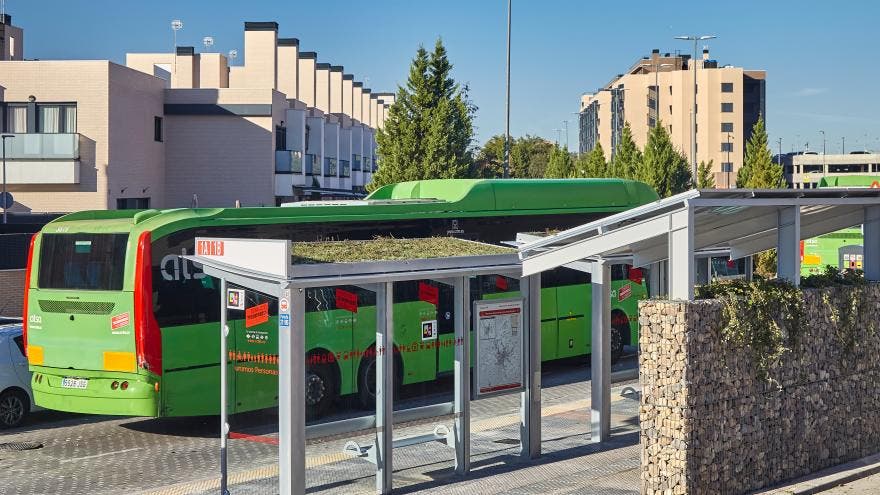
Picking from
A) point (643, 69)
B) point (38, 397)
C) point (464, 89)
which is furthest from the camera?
point (643, 69)

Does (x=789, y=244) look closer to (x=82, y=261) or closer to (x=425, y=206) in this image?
(x=425, y=206)

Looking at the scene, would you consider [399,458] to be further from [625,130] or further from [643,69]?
[643,69]

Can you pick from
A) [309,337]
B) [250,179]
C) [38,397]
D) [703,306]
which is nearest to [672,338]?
[703,306]

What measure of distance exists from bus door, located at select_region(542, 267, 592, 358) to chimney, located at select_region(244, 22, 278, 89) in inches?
1651

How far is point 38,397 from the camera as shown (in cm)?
1597

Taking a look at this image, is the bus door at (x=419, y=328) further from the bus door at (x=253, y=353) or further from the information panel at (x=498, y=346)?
the bus door at (x=253, y=353)

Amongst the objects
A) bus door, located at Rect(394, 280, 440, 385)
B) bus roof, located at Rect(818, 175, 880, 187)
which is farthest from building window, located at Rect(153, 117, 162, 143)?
bus door, located at Rect(394, 280, 440, 385)

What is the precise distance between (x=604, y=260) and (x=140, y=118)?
2939 cm

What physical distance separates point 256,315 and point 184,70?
46.4 meters

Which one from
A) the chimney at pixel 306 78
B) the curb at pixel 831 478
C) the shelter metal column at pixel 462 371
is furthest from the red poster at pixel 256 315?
the chimney at pixel 306 78

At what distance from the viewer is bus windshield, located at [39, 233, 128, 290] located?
1525 cm

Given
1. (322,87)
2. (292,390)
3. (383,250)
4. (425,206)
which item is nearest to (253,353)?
(383,250)

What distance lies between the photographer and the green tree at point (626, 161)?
185ft

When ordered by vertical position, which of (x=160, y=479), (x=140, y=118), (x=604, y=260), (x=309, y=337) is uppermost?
(x=140, y=118)
